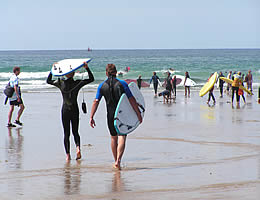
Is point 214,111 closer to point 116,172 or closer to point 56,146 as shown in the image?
point 56,146

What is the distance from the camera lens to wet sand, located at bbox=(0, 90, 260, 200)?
6.39 meters

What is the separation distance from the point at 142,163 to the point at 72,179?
1715 millimetres

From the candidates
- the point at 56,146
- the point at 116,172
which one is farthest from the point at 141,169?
the point at 56,146

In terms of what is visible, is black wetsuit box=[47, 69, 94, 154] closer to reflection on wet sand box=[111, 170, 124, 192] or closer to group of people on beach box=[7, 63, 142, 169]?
group of people on beach box=[7, 63, 142, 169]

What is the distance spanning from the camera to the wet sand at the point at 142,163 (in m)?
6.39

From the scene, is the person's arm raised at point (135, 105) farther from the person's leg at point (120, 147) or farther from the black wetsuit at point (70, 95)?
the black wetsuit at point (70, 95)

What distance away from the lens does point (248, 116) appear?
1659cm

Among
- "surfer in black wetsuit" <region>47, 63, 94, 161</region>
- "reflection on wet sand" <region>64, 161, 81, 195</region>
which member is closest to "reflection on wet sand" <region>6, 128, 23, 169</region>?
"reflection on wet sand" <region>64, 161, 81, 195</region>

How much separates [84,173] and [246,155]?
132 inches

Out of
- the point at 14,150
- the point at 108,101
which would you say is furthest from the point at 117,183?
the point at 14,150

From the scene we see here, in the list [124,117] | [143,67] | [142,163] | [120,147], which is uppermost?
[143,67]

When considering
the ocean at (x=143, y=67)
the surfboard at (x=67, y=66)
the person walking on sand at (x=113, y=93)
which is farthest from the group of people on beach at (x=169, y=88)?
the person walking on sand at (x=113, y=93)

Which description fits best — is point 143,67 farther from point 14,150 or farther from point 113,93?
point 113,93

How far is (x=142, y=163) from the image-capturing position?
8.46m
